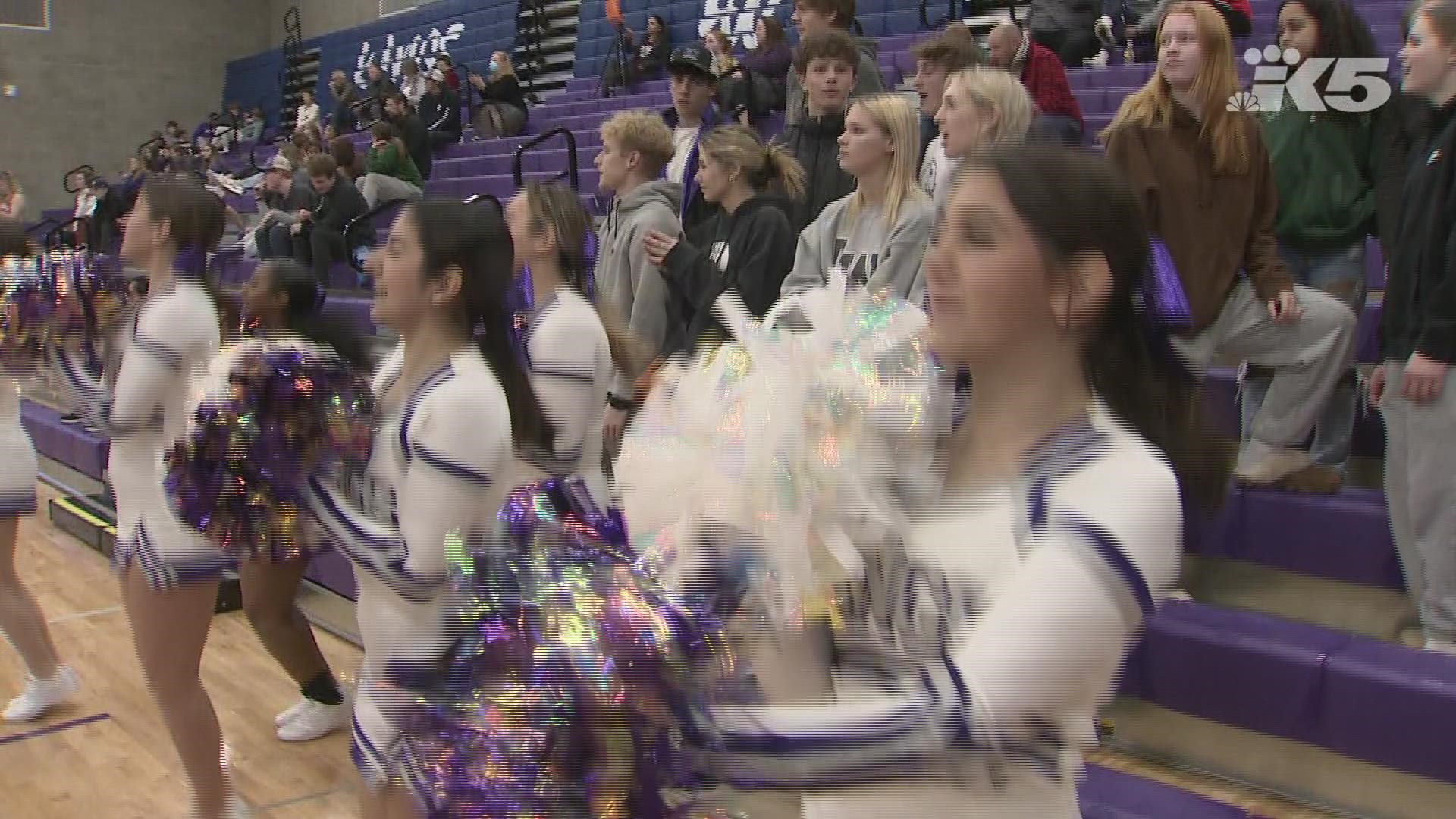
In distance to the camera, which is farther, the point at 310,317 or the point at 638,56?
the point at 638,56

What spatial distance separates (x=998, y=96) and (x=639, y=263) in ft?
3.46

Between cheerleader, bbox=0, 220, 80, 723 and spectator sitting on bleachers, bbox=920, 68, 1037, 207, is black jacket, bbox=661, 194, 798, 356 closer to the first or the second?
spectator sitting on bleachers, bbox=920, 68, 1037, 207

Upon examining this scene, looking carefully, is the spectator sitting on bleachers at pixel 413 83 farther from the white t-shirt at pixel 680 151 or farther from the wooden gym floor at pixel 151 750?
the wooden gym floor at pixel 151 750

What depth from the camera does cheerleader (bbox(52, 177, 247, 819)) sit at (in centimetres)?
212

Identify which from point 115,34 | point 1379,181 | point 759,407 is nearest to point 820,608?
point 759,407

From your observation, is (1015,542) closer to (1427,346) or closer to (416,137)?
(1427,346)

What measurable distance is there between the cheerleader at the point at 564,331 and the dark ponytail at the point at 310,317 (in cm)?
31

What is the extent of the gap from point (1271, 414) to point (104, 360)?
2.52 meters

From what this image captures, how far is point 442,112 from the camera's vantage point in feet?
34.4

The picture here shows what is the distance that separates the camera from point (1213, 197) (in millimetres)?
2461

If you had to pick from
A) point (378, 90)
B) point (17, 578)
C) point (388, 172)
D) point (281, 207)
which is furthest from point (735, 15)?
point (17, 578)

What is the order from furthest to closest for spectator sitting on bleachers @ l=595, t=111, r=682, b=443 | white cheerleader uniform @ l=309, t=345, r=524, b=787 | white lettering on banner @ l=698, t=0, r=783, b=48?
1. white lettering on banner @ l=698, t=0, r=783, b=48
2. spectator sitting on bleachers @ l=595, t=111, r=682, b=443
3. white cheerleader uniform @ l=309, t=345, r=524, b=787

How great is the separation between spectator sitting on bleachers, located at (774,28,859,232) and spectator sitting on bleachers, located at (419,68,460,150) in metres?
7.60

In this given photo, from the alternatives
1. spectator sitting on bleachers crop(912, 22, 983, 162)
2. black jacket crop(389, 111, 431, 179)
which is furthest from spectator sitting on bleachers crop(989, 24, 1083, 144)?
black jacket crop(389, 111, 431, 179)
